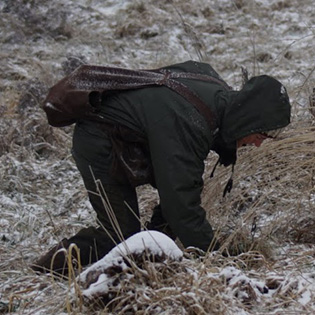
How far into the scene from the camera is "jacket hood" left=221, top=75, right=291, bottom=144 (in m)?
2.88

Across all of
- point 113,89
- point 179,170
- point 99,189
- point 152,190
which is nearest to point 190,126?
point 179,170

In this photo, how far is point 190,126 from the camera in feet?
9.53

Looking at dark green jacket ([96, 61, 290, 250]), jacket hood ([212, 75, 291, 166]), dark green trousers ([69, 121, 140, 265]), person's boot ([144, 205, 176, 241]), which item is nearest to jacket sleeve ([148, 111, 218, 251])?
dark green jacket ([96, 61, 290, 250])

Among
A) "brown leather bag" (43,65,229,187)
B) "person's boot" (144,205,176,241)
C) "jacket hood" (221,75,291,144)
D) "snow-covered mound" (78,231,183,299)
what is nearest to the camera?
"snow-covered mound" (78,231,183,299)

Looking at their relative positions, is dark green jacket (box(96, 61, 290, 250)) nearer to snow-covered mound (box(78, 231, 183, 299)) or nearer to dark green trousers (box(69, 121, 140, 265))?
dark green trousers (box(69, 121, 140, 265))

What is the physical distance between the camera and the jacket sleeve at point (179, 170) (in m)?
2.88

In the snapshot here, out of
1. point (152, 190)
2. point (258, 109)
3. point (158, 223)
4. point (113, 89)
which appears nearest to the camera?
point (258, 109)

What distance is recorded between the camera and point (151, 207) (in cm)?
422

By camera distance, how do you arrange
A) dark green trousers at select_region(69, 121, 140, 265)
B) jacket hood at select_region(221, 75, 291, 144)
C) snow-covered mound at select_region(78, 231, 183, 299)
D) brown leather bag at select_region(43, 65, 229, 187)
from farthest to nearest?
dark green trousers at select_region(69, 121, 140, 265) < brown leather bag at select_region(43, 65, 229, 187) < jacket hood at select_region(221, 75, 291, 144) < snow-covered mound at select_region(78, 231, 183, 299)

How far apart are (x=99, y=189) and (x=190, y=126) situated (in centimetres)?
66

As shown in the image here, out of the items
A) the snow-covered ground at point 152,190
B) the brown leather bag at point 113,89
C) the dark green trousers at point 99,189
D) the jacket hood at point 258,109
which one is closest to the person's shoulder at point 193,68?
the brown leather bag at point 113,89

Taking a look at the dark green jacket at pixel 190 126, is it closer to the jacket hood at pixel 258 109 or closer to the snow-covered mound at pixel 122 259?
the jacket hood at pixel 258 109

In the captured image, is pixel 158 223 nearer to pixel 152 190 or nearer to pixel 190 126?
pixel 152 190

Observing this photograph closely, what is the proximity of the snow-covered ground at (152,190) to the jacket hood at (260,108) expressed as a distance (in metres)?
0.51
